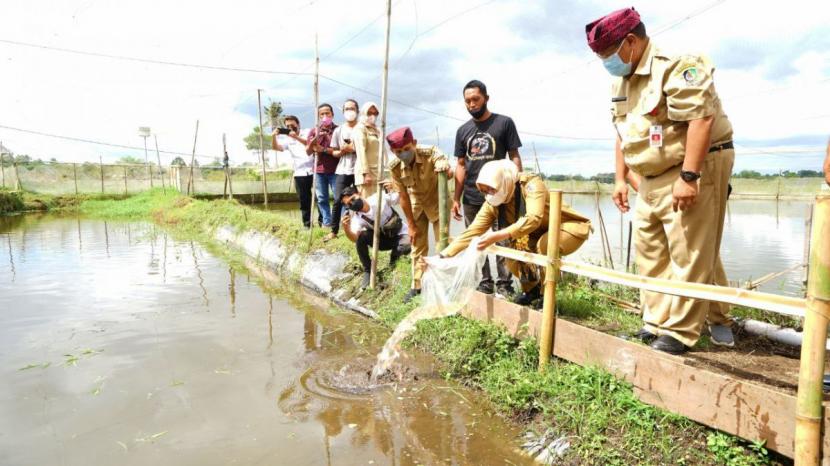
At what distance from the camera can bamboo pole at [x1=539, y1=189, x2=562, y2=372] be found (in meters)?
3.13

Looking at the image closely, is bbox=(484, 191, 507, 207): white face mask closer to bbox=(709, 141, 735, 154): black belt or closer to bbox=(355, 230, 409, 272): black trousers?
bbox=(709, 141, 735, 154): black belt

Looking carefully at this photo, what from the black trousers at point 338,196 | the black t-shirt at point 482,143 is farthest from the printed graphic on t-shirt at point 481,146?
the black trousers at point 338,196

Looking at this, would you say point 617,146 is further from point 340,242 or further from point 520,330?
point 340,242

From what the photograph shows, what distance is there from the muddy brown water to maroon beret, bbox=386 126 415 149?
1.81 m

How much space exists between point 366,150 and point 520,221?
132 inches

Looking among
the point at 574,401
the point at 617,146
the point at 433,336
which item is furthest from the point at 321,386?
the point at 617,146

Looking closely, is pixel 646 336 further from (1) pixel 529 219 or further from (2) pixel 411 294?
(2) pixel 411 294

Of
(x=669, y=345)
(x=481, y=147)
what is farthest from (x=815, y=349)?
(x=481, y=147)

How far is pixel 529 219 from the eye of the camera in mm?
3475

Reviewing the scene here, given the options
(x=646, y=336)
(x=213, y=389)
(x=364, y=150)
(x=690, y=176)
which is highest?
(x=364, y=150)

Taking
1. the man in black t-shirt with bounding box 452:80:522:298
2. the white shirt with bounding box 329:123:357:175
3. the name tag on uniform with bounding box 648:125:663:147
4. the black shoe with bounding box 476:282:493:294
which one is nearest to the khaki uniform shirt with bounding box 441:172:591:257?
the man in black t-shirt with bounding box 452:80:522:298

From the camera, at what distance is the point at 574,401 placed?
2846mm

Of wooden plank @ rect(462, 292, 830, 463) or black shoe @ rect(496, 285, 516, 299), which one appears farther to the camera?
black shoe @ rect(496, 285, 516, 299)

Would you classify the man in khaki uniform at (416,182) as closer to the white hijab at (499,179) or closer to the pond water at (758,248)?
the white hijab at (499,179)
